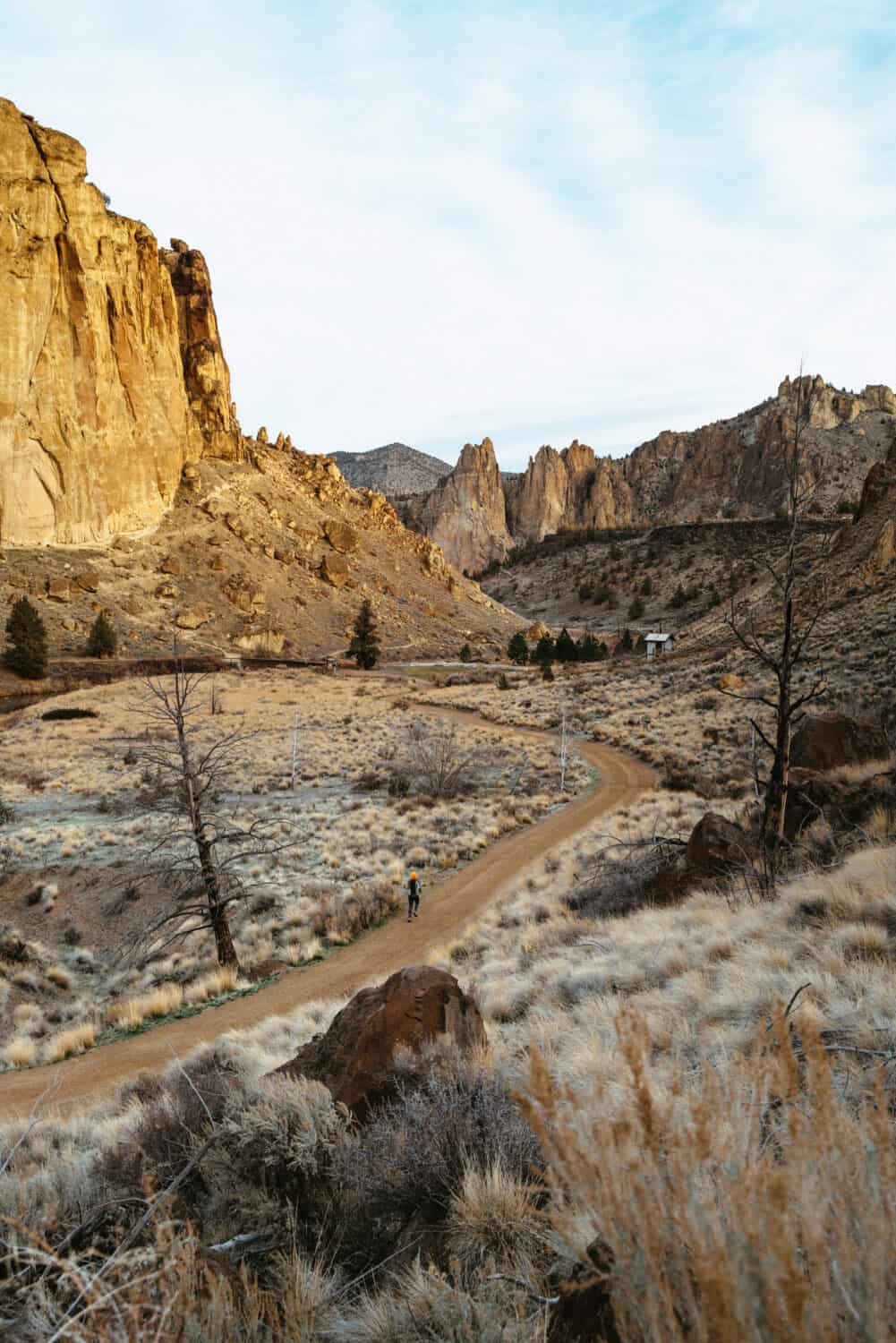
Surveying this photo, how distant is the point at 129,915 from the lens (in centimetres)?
1509

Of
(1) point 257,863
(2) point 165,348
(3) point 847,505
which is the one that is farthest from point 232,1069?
(3) point 847,505

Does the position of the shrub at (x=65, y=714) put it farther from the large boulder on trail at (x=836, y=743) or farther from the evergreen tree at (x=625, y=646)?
the evergreen tree at (x=625, y=646)

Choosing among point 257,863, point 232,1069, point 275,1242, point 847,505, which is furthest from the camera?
point 847,505

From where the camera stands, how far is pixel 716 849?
30.7 ft

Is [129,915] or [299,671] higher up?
[299,671]

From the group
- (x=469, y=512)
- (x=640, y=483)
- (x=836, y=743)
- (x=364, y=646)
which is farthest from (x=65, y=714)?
(x=640, y=483)

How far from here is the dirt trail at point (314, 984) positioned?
823cm

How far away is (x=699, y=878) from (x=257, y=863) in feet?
40.4

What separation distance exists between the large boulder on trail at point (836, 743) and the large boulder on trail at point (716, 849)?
571 centimetres

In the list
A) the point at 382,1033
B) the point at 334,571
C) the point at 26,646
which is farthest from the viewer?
the point at 334,571

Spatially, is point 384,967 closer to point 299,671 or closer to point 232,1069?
point 232,1069

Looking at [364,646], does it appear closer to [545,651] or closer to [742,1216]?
[545,651]

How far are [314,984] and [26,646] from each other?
4510cm

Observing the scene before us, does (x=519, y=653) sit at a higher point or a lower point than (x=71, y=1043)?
higher
